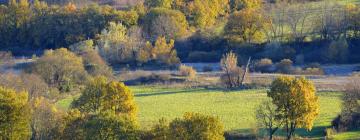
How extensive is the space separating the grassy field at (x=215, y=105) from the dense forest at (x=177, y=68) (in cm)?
13

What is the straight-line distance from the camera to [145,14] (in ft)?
319

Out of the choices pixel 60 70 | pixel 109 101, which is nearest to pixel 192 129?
pixel 109 101

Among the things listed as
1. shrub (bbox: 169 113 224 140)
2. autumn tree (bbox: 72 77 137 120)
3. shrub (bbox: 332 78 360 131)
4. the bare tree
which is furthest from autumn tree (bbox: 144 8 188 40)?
shrub (bbox: 169 113 224 140)

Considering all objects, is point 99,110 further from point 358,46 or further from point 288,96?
point 358,46

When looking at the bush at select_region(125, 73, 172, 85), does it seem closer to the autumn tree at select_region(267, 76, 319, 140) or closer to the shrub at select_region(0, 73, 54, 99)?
the shrub at select_region(0, 73, 54, 99)

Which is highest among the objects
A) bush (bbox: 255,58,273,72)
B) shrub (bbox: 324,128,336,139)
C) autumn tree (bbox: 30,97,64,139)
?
autumn tree (bbox: 30,97,64,139)

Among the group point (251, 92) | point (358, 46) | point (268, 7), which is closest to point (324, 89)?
point (251, 92)

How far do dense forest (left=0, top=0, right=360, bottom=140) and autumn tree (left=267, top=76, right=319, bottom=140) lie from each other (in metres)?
0.06

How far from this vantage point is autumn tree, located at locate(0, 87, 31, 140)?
40094 mm

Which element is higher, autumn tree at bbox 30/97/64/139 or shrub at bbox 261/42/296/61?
autumn tree at bbox 30/97/64/139

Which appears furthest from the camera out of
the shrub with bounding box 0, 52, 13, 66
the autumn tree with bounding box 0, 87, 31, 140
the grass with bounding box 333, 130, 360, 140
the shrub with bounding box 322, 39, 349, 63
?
the shrub with bounding box 0, 52, 13, 66

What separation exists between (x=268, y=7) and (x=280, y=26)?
6.23 metres

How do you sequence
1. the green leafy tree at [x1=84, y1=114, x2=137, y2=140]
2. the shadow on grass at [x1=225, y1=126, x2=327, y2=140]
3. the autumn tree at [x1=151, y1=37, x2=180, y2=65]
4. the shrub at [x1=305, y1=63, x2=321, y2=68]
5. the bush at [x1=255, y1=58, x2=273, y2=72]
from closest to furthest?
the green leafy tree at [x1=84, y1=114, x2=137, y2=140]
the shadow on grass at [x1=225, y1=126, x2=327, y2=140]
the shrub at [x1=305, y1=63, x2=321, y2=68]
the bush at [x1=255, y1=58, x2=273, y2=72]
the autumn tree at [x1=151, y1=37, x2=180, y2=65]

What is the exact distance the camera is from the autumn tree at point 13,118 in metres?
40.1
